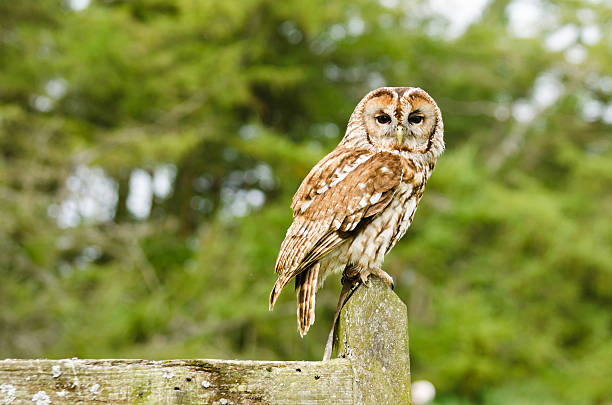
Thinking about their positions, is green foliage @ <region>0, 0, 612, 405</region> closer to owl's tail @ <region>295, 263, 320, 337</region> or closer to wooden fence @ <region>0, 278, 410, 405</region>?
owl's tail @ <region>295, 263, 320, 337</region>

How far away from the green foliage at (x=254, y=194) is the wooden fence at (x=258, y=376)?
21.1ft

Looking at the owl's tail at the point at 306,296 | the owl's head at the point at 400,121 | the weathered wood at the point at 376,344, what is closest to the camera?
the weathered wood at the point at 376,344

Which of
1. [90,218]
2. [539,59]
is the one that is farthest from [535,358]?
[90,218]

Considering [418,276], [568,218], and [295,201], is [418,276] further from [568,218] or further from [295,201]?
[295,201]

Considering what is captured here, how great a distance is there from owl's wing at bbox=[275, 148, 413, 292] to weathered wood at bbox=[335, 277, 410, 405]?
0.74m

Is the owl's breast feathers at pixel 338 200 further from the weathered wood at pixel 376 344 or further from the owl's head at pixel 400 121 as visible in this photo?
the weathered wood at pixel 376 344

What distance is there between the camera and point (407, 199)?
8.20ft

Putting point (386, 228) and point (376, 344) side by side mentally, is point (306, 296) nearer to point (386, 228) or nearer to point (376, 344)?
point (386, 228)

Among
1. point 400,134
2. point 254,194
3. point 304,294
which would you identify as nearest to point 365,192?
point 400,134

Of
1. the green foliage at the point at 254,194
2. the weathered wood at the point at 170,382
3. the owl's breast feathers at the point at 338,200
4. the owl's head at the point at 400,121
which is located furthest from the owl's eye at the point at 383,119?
the green foliage at the point at 254,194

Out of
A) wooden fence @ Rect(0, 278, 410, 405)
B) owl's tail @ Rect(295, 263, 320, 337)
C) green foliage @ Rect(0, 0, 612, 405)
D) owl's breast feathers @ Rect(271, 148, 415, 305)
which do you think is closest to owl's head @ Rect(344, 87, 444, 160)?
owl's breast feathers @ Rect(271, 148, 415, 305)

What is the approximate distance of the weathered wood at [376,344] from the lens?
1456mm

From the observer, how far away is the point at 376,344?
1.50 metres

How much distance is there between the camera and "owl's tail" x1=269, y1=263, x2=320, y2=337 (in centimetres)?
205
